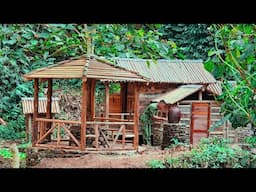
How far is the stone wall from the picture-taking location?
17.4 ft

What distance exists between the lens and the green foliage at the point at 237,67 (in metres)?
3.61

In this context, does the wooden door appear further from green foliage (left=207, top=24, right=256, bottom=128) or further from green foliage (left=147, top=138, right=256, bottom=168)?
green foliage (left=207, top=24, right=256, bottom=128)

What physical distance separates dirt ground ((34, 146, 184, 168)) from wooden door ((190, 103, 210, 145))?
316 mm

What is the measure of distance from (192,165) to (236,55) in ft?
4.37

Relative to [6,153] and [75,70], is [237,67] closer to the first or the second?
[75,70]

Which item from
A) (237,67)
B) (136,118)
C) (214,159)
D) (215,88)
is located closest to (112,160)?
(136,118)

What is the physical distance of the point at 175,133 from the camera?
5387 mm

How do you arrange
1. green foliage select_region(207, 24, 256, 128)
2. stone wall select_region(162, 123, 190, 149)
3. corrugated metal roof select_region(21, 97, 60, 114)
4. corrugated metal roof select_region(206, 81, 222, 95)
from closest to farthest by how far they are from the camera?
green foliage select_region(207, 24, 256, 128), corrugated metal roof select_region(21, 97, 60, 114), corrugated metal roof select_region(206, 81, 222, 95), stone wall select_region(162, 123, 190, 149)

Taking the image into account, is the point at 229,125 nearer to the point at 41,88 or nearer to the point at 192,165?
the point at 192,165

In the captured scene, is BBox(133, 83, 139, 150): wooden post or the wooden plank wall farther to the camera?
BBox(133, 83, 139, 150): wooden post

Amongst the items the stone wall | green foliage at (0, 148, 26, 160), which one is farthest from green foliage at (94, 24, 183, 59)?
green foliage at (0, 148, 26, 160)

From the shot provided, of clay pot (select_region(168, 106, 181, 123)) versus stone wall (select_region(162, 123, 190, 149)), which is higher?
clay pot (select_region(168, 106, 181, 123))
